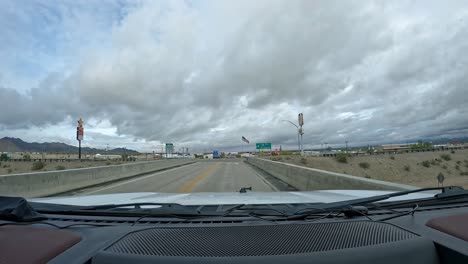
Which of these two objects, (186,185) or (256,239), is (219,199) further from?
(186,185)

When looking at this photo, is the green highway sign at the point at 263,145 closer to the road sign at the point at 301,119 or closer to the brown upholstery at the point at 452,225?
the road sign at the point at 301,119

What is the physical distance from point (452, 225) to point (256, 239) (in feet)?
5.19

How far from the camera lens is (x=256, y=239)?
2.02 meters

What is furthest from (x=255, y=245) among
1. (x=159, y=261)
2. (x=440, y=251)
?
(x=440, y=251)

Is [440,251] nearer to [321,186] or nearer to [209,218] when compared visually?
[209,218]

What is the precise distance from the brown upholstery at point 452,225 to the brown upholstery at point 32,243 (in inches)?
110

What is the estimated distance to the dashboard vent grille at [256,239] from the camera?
1842mm

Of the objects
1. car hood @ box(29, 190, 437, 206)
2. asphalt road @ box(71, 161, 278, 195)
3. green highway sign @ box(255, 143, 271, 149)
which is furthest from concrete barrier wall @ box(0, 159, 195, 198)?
green highway sign @ box(255, 143, 271, 149)

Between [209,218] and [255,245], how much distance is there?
3.21ft

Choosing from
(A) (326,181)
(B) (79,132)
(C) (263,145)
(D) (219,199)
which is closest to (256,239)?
(D) (219,199)

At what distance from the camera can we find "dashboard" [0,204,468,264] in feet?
5.81

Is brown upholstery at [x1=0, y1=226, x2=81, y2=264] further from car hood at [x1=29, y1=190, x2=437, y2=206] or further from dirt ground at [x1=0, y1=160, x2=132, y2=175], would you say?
dirt ground at [x1=0, y1=160, x2=132, y2=175]

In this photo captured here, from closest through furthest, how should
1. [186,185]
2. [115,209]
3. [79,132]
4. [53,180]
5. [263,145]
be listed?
[115,209] < [53,180] < [186,185] < [79,132] < [263,145]

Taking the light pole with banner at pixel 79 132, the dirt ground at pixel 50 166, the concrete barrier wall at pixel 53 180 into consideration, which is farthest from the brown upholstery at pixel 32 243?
the light pole with banner at pixel 79 132
